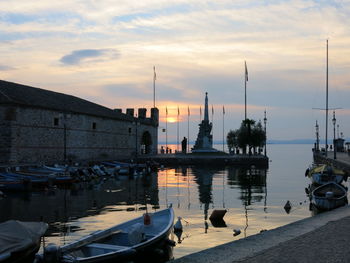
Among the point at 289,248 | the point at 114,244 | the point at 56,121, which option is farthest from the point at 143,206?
the point at 56,121

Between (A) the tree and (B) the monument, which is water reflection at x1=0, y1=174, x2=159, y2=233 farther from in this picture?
(A) the tree

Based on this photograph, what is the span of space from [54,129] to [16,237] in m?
36.8

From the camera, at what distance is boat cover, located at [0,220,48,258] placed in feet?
36.6

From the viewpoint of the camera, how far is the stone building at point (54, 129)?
4069 cm

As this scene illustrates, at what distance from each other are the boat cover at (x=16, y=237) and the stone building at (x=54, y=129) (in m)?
29.8

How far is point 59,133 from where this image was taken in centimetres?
4800

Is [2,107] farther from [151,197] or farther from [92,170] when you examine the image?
[151,197]

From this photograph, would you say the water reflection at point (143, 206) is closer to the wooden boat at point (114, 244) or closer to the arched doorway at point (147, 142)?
the wooden boat at point (114, 244)

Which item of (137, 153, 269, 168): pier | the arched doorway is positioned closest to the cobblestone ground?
(137, 153, 269, 168): pier

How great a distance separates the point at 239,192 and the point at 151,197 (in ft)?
22.7

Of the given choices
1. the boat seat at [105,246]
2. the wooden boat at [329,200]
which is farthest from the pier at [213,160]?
the boat seat at [105,246]

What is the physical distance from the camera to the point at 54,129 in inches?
1858

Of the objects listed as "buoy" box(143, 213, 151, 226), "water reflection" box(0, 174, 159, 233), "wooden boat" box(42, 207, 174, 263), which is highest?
"buoy" box(143, 213, 151, 226)

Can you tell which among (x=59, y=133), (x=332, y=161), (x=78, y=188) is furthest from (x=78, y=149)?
(x=332, y=161)
